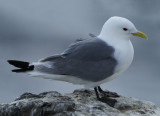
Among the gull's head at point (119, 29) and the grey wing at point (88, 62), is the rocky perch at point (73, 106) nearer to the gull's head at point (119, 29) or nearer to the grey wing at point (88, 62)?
the grey wing at point (88, 62)

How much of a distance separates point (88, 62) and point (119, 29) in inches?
39.0

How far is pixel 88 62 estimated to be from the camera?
7.42 metres

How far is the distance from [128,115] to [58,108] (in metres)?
1.38

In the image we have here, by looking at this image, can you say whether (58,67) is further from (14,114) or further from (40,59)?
(14,114)

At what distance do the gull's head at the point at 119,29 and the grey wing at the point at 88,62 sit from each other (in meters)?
0.32

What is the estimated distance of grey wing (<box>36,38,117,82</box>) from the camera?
24.1 ft

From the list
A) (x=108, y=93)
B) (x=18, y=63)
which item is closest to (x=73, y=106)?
(x=18, y=63)

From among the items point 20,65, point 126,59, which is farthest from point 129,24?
point 20,65

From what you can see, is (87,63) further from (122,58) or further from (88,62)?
(122,58)

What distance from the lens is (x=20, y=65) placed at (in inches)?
292

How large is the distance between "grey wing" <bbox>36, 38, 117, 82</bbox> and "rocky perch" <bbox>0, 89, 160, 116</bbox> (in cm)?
55

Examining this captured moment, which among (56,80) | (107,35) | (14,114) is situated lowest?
(14,114)

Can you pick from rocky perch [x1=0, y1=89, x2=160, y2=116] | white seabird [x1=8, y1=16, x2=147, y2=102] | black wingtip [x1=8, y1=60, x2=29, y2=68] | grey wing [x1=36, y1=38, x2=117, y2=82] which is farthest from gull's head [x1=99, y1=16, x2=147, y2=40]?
black wingtip [x1=8, y1=60, x2=29, y2=68]

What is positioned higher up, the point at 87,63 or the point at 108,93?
the point at 87,63
